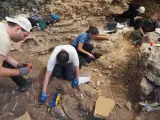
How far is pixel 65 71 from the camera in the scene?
4.16m

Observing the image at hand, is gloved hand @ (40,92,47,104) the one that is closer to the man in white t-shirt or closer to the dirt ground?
the man in white t-shirt

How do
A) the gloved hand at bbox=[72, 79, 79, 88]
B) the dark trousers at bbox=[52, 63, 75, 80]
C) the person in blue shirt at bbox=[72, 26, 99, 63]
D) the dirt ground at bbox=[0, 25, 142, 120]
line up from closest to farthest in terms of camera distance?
the dirt ground at bbox=[0, 25, 142, 120]
the gloved hand at bbox=[72, 79, 79, 88]
the dark trousers at bbox=[52, 63, 75, 80]
the person in blue shirt at bbox=[72, 26, 99, 63]

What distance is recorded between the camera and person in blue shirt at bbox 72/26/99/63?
4.40 meters

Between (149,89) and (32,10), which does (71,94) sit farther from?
(32,10)

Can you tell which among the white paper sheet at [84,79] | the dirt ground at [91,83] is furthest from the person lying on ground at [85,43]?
the white paper sheet at [84,79]

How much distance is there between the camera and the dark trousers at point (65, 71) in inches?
162

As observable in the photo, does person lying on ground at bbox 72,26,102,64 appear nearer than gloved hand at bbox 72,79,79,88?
No

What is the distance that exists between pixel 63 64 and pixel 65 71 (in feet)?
1.26

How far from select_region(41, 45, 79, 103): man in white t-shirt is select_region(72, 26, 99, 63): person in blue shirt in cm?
59

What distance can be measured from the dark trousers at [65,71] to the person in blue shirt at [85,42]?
0.60 m

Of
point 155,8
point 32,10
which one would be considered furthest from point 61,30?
point 155,8

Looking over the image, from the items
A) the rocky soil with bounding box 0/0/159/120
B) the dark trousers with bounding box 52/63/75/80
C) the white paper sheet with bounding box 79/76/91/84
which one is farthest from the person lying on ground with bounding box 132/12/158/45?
the dark trousers with bounding box 52/63/75/80

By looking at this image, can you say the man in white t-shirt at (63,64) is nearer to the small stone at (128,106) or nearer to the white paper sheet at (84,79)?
the white paper sheet at (84,79)

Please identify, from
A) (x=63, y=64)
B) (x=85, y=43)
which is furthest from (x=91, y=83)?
(x=85, y=43)
